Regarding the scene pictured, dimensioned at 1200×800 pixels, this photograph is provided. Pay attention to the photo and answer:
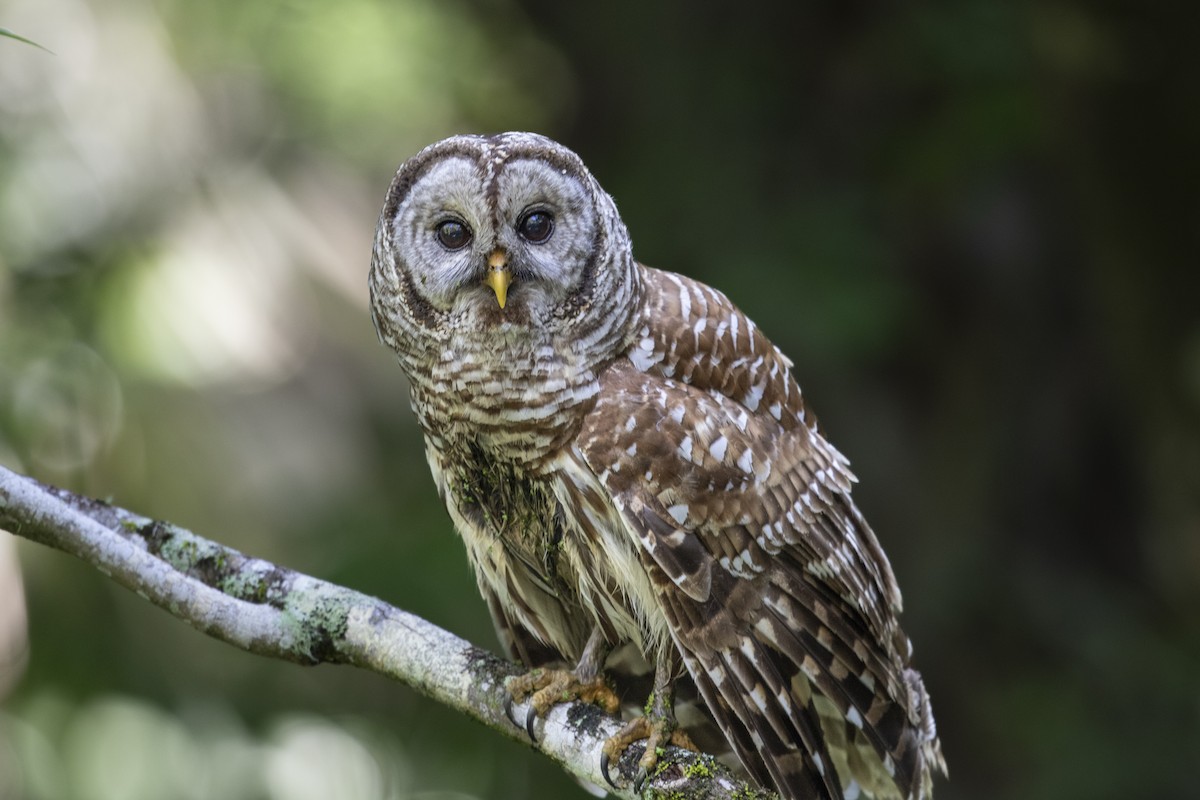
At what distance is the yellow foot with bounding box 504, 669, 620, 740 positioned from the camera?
3420mm

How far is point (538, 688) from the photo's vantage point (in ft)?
11.4

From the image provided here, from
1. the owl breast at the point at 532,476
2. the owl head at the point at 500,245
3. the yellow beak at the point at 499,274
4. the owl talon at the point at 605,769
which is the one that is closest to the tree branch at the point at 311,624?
the owl talon at the point at 605,769

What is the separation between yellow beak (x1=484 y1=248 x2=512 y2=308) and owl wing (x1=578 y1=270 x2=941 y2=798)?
14.2 inches

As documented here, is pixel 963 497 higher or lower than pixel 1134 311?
lower

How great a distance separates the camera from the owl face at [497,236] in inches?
133

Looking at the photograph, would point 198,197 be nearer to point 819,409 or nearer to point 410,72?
point 410,72

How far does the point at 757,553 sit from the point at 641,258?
2986 millimetres

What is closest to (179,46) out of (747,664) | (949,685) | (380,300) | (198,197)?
(198,197)

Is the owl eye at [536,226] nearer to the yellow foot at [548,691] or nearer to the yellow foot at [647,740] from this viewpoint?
the yellow foot at [548,691]

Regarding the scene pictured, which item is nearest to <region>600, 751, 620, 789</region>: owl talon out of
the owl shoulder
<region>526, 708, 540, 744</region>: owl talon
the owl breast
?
<region>526, 708, 540, 744</region>: owl talon

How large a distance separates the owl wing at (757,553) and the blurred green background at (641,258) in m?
2.31

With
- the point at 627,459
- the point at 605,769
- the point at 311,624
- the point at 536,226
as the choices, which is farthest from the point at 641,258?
the point at 605,769

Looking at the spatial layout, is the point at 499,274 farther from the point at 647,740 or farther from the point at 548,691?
the point at 647,740

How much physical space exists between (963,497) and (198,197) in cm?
429
